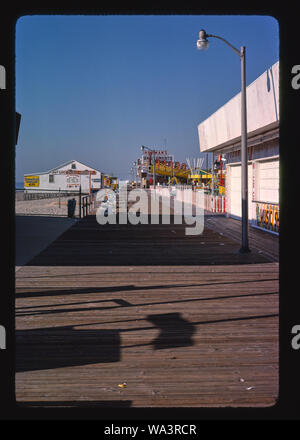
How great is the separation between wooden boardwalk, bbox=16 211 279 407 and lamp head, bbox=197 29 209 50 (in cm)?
620

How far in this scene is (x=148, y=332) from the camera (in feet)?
19.9

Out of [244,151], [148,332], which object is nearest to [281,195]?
[148,332]

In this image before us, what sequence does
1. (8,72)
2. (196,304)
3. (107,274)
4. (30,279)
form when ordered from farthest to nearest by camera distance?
(107,274) → (30,279) → (196,304) → (8,72)

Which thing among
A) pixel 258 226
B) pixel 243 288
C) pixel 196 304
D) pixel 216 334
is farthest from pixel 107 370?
pixel 258 226

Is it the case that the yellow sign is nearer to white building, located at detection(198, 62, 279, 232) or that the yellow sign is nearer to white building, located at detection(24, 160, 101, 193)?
white building, located at detection(24, 160, 101, 193)

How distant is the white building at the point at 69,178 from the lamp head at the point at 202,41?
108872mm

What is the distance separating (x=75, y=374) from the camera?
15.4 feet

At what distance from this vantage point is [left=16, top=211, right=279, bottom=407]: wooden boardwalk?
4289 millimetres

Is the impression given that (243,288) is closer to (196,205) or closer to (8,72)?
(8,72)

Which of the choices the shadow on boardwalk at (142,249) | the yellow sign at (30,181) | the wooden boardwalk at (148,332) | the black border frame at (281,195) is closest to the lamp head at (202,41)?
the shadow on boardwalk at (142,249)

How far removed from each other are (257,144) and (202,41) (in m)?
5.72

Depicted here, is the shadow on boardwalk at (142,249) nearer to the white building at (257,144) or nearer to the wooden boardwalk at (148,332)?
the wooden boardwalk at (148,332)

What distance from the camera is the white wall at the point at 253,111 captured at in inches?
548
